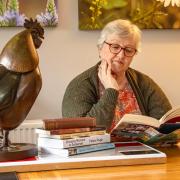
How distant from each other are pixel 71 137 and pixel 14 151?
17 centimetres

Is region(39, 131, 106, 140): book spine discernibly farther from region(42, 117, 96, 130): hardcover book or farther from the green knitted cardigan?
the green knitted cardigan

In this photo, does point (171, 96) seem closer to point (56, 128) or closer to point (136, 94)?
point (136, 94)

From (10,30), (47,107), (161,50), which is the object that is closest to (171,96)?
(161,50)

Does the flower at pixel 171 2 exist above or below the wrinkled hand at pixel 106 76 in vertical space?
above

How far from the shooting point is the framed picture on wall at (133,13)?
2600 mm

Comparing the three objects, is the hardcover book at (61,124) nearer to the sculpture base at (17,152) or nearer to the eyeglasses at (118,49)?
the sculpture base at (17,152)

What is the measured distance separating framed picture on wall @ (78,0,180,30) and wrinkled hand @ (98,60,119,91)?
47 cm

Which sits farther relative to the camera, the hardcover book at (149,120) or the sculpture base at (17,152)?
the hardcover book at (149,120)

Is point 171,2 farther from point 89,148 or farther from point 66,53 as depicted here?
point 89,148

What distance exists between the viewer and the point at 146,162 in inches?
45.1

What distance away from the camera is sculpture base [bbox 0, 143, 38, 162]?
1.10 m

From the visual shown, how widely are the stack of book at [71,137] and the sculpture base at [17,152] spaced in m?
0.05

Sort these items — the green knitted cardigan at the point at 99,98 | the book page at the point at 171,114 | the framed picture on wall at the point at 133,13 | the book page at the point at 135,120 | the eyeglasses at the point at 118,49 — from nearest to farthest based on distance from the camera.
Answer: the book page at the point at 135,120
the book page at the point at 171,114
the green knitted cardigan at the point at 99,98
the eyeglasses at the point at 118,49
the framed picture on wall at the point at 133,13

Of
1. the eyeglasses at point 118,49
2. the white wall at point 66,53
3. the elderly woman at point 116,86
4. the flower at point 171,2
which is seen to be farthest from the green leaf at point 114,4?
the eyeglasses at point 118,49
